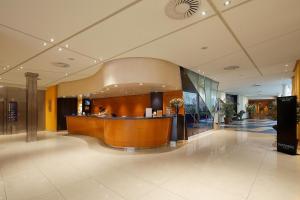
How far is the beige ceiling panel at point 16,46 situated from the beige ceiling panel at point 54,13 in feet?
1.63

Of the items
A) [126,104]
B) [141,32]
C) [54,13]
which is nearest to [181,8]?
[141,32]

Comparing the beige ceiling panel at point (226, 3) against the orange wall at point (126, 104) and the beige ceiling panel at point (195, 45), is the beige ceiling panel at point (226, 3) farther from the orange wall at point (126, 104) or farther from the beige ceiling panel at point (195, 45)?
the orange wall at point (126, 104)

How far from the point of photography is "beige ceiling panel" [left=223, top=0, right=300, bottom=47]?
331cm

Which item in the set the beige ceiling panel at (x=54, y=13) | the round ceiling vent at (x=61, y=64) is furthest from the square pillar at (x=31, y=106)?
the beige ceiling panel at (x=54, y=13)

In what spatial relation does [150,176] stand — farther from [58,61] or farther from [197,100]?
[197,100]

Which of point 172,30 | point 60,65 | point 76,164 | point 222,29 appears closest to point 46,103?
point 60,65

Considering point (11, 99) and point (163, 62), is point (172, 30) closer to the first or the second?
point (163, 62)

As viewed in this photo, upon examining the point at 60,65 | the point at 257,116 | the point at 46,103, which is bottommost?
the point at 257,116

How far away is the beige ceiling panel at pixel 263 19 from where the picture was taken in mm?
3312

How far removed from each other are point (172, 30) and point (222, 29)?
Answer: 128 cm

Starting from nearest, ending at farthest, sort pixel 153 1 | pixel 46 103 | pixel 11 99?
pixel 153 1
pixel 11 99
pixel 46 103

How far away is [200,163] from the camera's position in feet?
15.3

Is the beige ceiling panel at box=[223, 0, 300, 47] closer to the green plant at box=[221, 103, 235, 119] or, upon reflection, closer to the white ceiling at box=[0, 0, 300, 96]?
the white ceiling at box=[0, 0, 300, 96]

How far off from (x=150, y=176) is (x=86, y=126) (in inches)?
273
